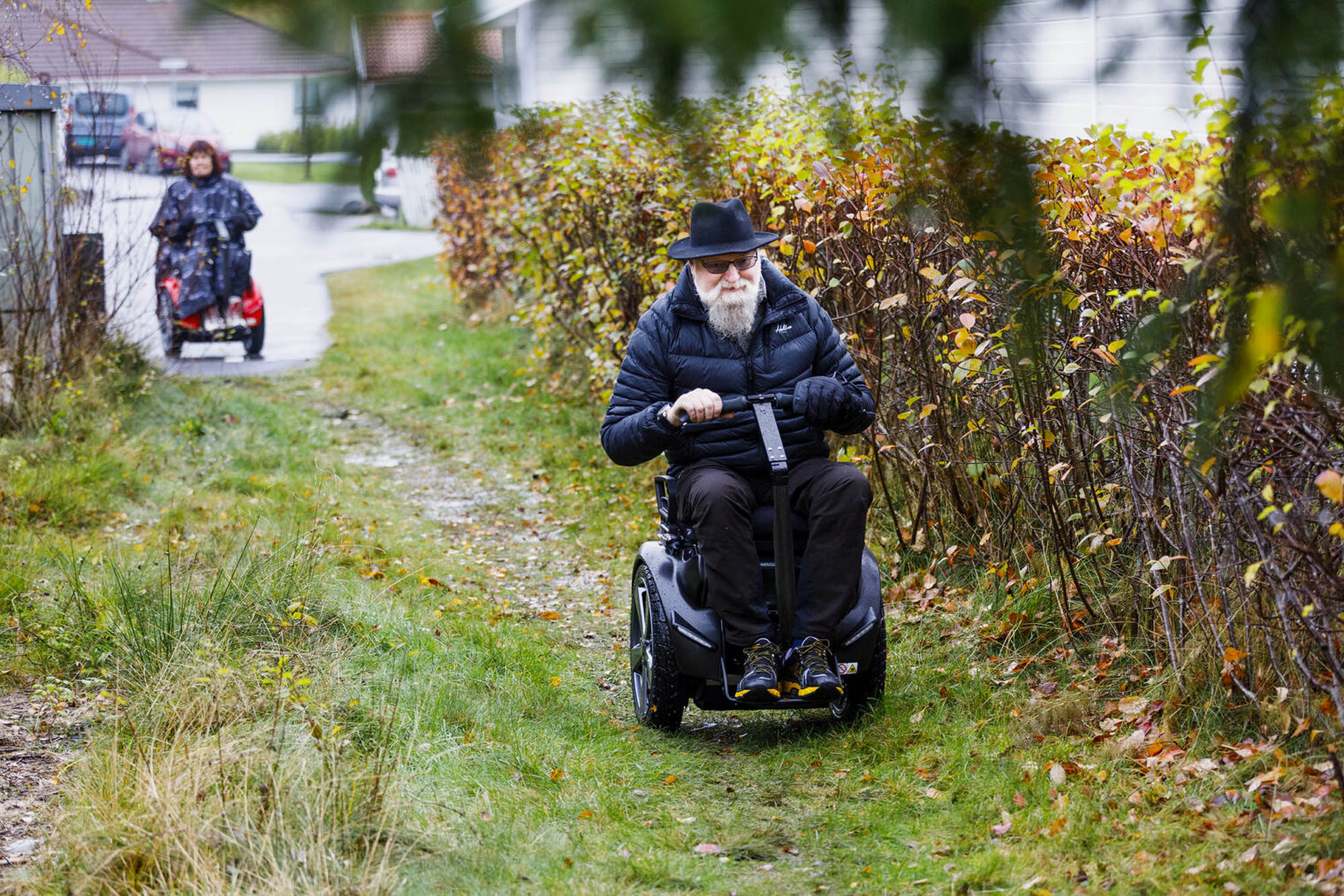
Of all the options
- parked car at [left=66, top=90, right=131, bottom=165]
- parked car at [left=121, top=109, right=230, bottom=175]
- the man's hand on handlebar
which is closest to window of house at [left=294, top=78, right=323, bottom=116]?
parked car at [left=121, top=109, right=230, bottom=175]

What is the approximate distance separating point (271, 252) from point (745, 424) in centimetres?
219

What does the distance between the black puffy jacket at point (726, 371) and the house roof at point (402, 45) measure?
2.79 m

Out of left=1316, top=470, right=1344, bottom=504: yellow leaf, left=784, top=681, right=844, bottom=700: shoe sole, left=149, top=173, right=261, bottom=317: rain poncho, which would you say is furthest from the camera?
left=149, top=173, right=261, bottom=317: rain poncho

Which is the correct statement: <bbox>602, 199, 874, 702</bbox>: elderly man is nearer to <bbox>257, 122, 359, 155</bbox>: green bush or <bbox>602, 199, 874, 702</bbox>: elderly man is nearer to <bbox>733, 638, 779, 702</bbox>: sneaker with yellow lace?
<bbox>733, 638, 779, 702</bbox>: sneaker with yellow lace

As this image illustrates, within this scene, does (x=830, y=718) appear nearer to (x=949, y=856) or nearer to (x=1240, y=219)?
(x=949, y=856)

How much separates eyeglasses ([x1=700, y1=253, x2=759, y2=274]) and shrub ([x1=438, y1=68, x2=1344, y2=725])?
0.29 m

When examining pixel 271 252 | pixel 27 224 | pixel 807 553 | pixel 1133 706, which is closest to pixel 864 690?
pixel 807 553

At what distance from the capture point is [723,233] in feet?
14.3

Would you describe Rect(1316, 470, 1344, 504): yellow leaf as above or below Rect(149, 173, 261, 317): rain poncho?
→ below

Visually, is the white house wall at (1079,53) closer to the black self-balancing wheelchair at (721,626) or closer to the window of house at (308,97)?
the window of house at (308,97)

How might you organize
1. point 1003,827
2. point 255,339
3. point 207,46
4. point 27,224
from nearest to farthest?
point 207,46
point 1003,827
point 27,224
point 255,339

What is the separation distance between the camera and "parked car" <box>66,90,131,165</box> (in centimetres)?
743

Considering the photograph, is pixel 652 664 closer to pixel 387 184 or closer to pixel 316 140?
pixel 387 184

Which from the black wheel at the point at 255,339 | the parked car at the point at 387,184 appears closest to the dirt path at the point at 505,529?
the black wheel at the point at 255,339
